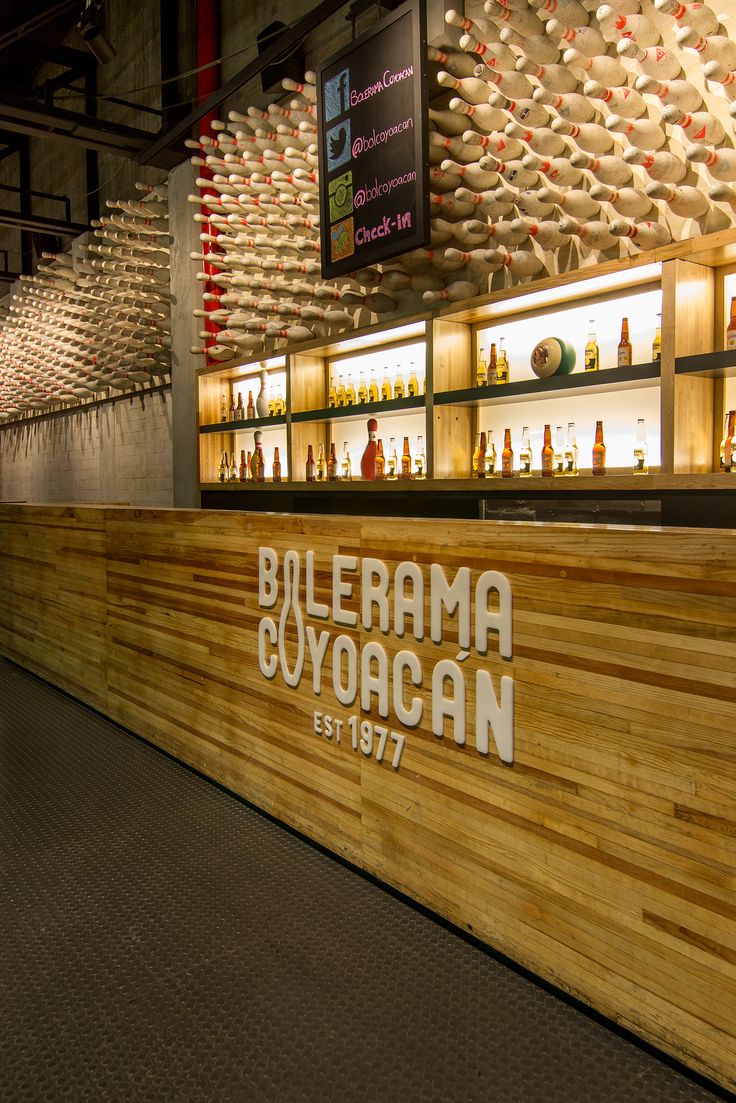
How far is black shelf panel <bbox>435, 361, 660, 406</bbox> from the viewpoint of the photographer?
10.2 feet

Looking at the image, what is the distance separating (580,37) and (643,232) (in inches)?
30.1

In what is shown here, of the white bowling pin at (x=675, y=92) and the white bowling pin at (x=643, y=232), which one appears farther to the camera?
the white bowling pin at (x=643, y=232)

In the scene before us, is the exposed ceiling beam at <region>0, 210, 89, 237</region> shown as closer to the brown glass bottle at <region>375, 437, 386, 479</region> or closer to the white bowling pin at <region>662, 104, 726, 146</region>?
the brown glass bottle at <region>375, 437, 386, 479</region>

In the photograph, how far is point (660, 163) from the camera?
2.93 metres

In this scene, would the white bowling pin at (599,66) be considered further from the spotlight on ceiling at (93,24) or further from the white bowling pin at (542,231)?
the spotlight on ceiling at (93,24)

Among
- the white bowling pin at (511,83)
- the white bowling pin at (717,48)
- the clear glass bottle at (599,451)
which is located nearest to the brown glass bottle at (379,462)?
the clear glass bottle at (599,451)

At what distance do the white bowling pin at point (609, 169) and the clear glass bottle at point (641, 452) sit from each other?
956 millimetres

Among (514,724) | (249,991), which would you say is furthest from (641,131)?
(249,991)

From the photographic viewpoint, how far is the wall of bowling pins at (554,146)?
9.34 feet

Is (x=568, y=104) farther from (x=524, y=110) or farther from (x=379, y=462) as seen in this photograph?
(x=379, y=462)

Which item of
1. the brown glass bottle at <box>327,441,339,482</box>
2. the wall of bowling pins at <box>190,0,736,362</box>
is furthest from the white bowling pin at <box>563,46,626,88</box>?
the brown glass bottle at <box>327,441,339,482</box>

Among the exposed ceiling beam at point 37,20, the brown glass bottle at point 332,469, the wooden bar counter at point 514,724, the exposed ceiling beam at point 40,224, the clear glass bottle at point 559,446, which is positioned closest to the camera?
the wooden bar counter at point 514,724

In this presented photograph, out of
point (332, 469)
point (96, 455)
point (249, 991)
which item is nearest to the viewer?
point (249, 991)

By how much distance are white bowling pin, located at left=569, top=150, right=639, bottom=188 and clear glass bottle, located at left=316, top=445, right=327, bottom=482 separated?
2.37 m
